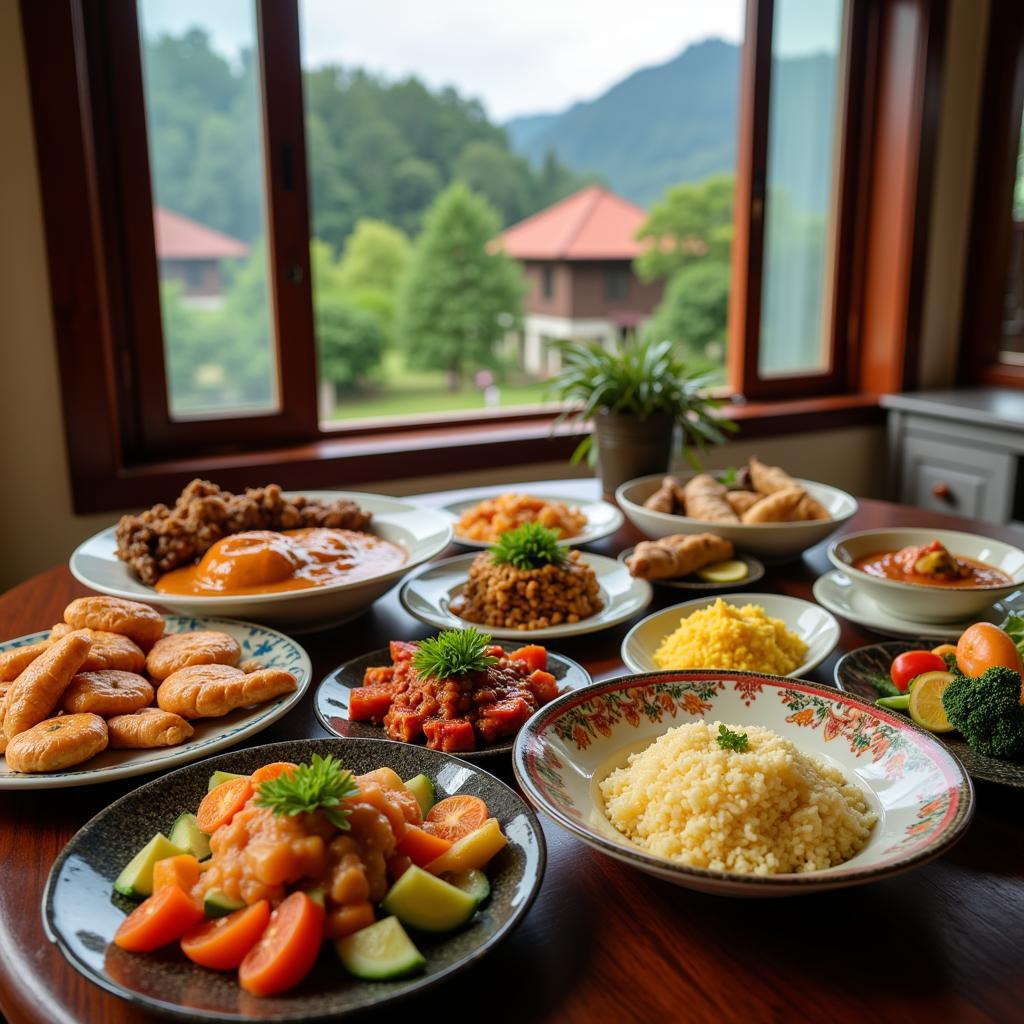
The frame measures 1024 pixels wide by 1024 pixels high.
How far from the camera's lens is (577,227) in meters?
4.94

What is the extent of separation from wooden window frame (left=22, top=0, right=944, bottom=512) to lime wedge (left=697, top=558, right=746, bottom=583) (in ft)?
3.77

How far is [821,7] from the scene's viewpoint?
13.1 feet

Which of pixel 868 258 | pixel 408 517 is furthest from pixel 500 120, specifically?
pixel 408 517

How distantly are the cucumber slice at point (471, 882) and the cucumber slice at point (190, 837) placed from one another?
0.75ft

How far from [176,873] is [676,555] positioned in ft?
3.59

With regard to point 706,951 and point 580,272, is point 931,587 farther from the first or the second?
point 580,272

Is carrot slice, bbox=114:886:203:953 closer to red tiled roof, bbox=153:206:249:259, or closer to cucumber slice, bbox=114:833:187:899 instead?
cucumber slice, bbox=114:833:187:899

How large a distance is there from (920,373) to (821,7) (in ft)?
5.16

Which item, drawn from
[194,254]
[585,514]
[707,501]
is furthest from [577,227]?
[707,501]

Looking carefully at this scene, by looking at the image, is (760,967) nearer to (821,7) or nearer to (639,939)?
(639,939)

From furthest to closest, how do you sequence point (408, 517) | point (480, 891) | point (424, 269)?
point (424, 269) < point (408, 517) < point (480, 891)

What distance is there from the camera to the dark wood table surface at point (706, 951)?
0.78m

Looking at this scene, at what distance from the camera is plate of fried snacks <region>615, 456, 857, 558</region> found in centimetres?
183

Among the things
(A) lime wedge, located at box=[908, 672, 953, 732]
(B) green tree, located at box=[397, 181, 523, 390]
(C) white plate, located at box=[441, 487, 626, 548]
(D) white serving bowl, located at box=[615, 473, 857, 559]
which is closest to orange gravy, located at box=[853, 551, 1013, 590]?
(D) white serving bowl, located at box=[615, 473, 857, 559]
